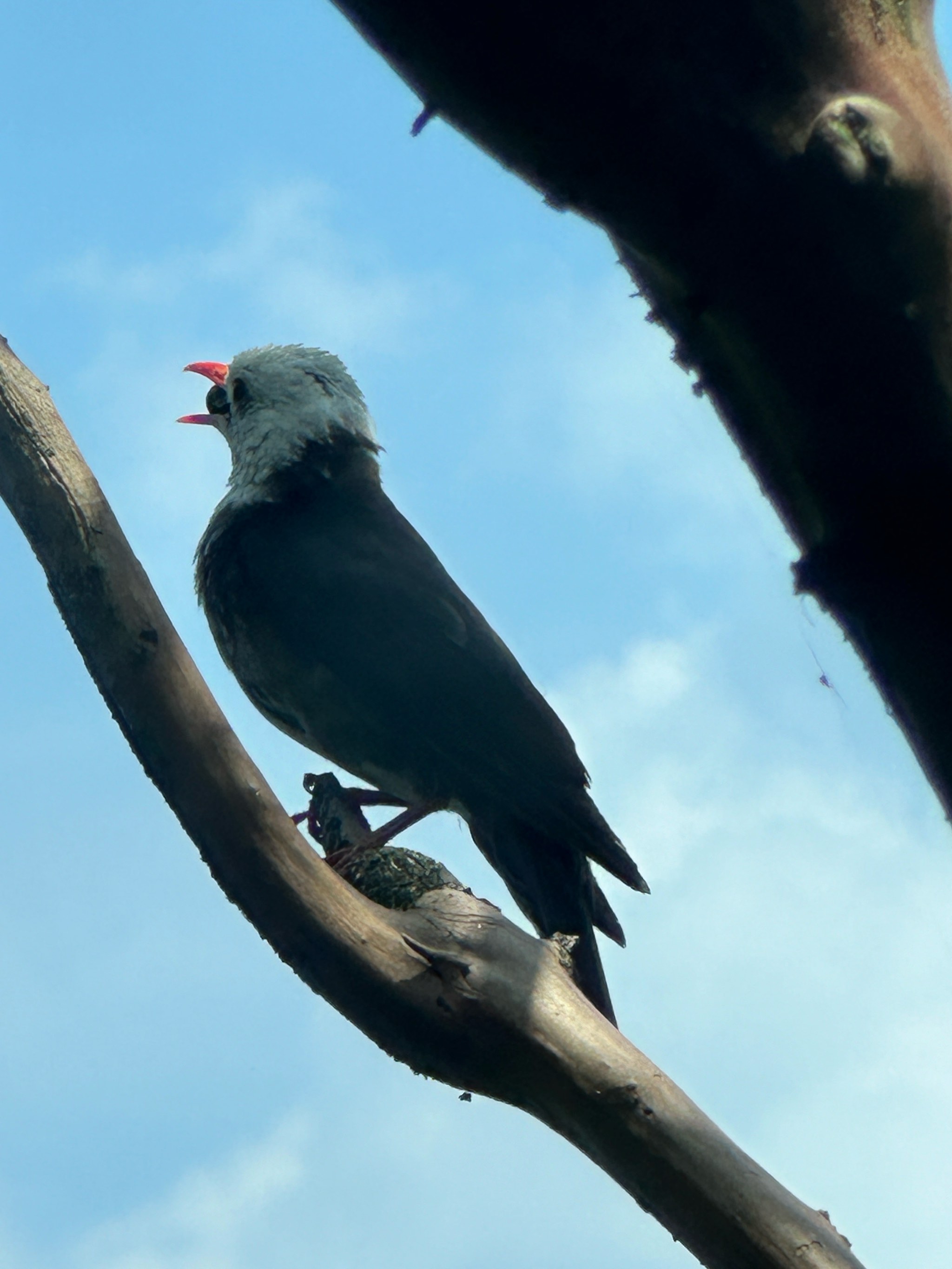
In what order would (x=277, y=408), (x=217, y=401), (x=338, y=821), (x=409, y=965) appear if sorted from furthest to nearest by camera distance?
1. (x=217, y=401)
2. (x=277, y=408)
3. (x=338, y=821)
4. (x=409, y=965)

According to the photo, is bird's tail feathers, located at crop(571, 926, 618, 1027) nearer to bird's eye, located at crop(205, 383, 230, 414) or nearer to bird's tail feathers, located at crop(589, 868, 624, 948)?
bird's tail feathers, located at crop(589, 868, 624, 948)

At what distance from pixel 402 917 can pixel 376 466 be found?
9.70 feet

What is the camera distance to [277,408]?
5191 millimetres

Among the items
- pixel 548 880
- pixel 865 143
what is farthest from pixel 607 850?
pixel 865 143

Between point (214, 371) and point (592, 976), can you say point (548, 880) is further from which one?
point (214, 371)

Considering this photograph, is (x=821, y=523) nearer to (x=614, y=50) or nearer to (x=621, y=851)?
(x=614, y=50)

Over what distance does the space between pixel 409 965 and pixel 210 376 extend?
3.76 metres

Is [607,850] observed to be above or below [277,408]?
below

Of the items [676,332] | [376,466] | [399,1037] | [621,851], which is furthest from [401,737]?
[676,332]

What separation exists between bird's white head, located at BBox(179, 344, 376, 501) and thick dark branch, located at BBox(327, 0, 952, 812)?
12.5 ft

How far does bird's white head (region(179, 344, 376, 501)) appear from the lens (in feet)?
16.4

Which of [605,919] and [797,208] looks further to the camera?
[605,919]

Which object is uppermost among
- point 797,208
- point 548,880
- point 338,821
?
point 548,880

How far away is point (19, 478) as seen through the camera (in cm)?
264
